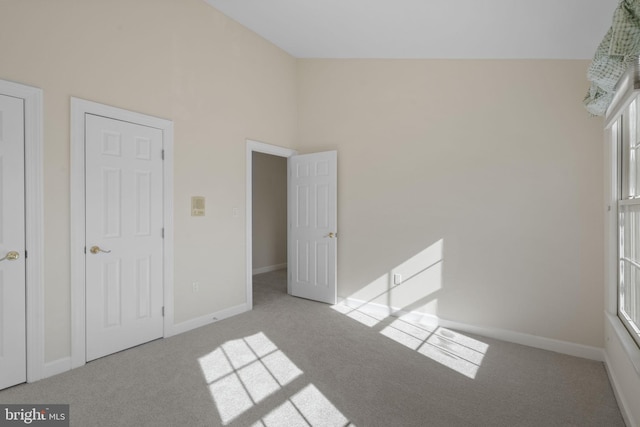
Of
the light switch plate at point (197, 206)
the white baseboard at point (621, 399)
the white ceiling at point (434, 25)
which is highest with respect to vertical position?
the white ceiling at point (434, 25)

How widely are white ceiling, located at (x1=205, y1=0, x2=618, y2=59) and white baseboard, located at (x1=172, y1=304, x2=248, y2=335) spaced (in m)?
3.50

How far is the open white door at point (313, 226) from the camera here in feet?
14.4

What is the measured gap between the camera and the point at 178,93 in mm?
3350

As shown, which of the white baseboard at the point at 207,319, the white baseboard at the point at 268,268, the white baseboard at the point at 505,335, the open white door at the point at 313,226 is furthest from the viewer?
the white baseboard at the point at 268,268

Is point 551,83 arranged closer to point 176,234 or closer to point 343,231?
point 343,231

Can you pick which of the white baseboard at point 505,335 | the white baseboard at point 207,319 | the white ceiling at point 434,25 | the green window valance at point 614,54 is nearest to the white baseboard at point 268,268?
the white baseboard at point 207,319

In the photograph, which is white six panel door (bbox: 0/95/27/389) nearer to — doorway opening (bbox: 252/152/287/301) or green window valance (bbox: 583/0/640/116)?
green window valance (bbox: 583/0/640/116)

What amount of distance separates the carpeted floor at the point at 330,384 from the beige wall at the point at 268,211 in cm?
336

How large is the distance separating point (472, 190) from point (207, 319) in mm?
3314

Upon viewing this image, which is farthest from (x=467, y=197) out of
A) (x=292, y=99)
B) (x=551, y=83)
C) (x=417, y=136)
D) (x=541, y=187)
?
(x=292, y=99)

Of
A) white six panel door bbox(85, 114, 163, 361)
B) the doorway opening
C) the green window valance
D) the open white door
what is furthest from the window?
the doorway opening

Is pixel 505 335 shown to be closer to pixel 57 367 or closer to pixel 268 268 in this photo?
pixel 57 367

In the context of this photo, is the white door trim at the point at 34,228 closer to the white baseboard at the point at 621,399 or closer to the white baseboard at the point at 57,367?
the white baseboard at the point at 57,367

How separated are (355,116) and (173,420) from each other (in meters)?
3.74
